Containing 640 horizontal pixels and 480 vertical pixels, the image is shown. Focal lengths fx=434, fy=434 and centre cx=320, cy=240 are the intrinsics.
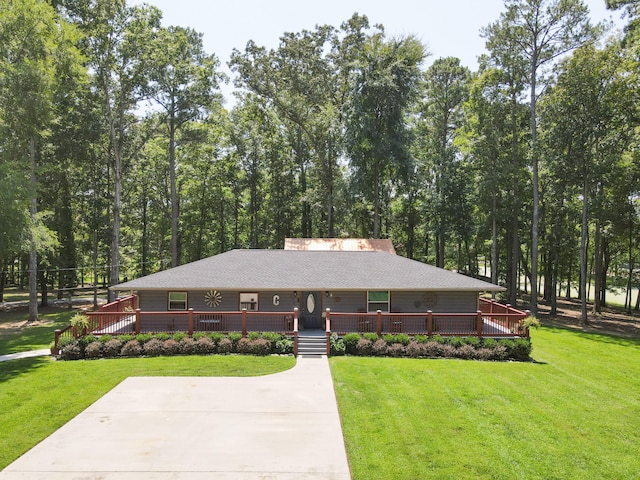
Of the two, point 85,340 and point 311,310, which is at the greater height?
point 311,310

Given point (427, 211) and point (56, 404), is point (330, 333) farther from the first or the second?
point (427, 211)

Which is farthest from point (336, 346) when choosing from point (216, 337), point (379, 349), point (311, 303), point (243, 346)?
point (216, 337)

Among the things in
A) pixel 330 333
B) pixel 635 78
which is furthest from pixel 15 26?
pixel 635 78

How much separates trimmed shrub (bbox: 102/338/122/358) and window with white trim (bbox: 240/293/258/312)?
18.0 ft

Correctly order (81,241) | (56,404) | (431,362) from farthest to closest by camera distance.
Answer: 1. (81,241)
2. (431,362)
3. (56,404)

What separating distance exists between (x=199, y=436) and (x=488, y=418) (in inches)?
296

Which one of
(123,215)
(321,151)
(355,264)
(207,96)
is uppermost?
(207,96)

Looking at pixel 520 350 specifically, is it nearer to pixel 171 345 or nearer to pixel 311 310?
pixel 311 310

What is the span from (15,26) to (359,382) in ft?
85.0

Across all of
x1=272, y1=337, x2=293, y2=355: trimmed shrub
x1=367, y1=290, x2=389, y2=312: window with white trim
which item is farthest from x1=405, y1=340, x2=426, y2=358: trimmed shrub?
x1=272, y1=337, x2=293, y2=355: trimmed shrub

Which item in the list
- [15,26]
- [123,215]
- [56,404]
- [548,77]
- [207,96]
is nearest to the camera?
[56,404]

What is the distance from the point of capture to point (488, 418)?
38.2 ft

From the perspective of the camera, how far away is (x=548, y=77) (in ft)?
97.3

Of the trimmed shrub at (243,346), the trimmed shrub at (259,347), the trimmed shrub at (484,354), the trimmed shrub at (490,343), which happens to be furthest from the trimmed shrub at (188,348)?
the trimmed shrub at (490,343)
